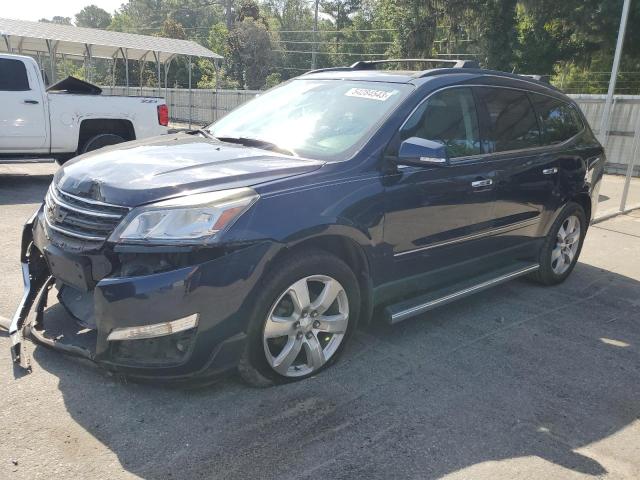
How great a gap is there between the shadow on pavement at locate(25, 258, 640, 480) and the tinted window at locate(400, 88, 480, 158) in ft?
4.46

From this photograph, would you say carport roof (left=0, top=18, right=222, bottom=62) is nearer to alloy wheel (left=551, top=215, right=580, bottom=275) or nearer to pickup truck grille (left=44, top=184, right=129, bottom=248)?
pickup truck grille (left=44, top=184, right=129, bottom=248)

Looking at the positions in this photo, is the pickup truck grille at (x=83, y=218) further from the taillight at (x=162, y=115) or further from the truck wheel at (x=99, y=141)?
the taillight at (x=162, y=115)

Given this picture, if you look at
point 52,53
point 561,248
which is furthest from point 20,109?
point 52,53

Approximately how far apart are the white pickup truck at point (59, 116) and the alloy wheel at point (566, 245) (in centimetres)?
741

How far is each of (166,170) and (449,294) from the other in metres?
2.15

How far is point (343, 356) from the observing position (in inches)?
147

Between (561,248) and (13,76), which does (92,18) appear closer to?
(13,76)

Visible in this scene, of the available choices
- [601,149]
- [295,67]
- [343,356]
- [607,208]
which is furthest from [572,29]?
[295,67]

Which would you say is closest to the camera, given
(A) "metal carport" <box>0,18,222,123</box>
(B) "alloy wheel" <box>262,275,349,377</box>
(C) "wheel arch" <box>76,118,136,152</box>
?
(B) "alloy wheel" <box>262,275,349,377</box>

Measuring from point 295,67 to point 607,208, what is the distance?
6457 centimetres

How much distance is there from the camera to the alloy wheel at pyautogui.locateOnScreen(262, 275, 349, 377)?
3.18m

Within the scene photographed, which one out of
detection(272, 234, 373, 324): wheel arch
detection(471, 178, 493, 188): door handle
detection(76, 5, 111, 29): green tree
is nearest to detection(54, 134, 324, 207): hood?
detection(272, 234, 373, 324): wheel arch

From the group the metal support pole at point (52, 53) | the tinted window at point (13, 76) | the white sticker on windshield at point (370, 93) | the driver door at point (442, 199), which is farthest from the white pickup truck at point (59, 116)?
the metal support pole at point (52, 53)

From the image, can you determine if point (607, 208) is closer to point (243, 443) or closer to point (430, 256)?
point (430, 256)
